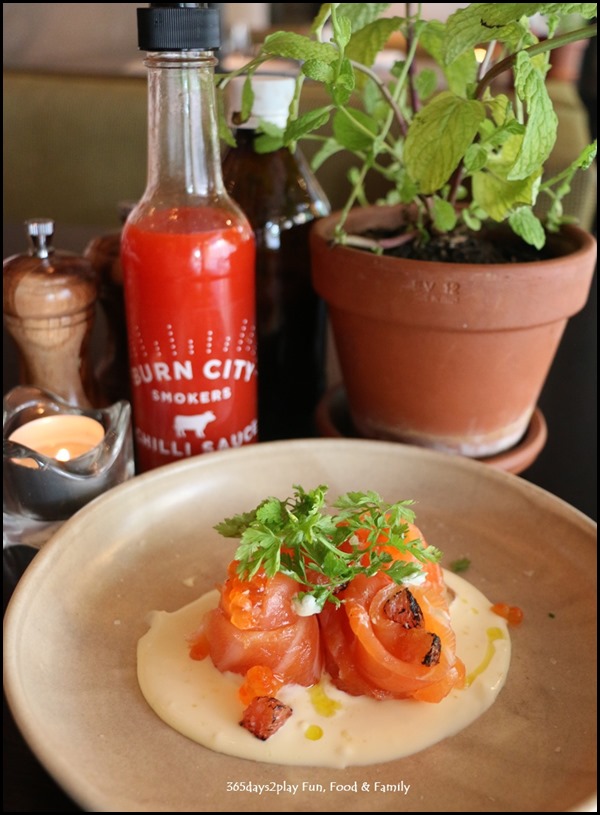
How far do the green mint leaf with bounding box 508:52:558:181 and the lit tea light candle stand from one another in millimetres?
496

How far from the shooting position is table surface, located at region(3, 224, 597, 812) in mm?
605

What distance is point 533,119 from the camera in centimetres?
70

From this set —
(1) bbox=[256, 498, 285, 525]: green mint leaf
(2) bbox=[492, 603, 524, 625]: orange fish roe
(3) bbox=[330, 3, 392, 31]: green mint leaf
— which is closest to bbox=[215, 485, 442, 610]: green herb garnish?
(1) bbox=[256, 498, 285, 525]: green mint leaf

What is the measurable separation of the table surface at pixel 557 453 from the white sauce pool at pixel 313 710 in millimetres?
105

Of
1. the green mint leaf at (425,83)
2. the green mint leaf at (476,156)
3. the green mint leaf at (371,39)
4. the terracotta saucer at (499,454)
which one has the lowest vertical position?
the terracotta saucer at (499,454)

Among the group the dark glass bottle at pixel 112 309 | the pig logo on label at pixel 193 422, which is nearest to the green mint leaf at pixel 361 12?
the dark glass bottle at pixel 112 309

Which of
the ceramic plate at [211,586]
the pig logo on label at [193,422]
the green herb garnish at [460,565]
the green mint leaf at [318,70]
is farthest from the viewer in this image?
the pig logo on label at [193,422]

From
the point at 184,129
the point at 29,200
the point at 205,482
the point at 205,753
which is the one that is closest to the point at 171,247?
the point at 184,129

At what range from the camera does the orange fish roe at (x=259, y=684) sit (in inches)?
24.4

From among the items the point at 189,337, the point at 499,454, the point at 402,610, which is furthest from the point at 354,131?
the point at 402,610

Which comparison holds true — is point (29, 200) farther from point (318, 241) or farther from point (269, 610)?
point (269, 610)

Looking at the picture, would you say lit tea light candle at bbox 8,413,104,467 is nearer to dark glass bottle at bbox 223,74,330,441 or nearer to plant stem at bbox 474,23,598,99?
dark glass bottle at bbox 223,74,330,441

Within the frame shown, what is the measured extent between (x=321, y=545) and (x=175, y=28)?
473 millimetres

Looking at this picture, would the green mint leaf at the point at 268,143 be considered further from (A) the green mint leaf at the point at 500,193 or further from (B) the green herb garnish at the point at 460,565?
(B) the green herb garnish at the point at 460,565
